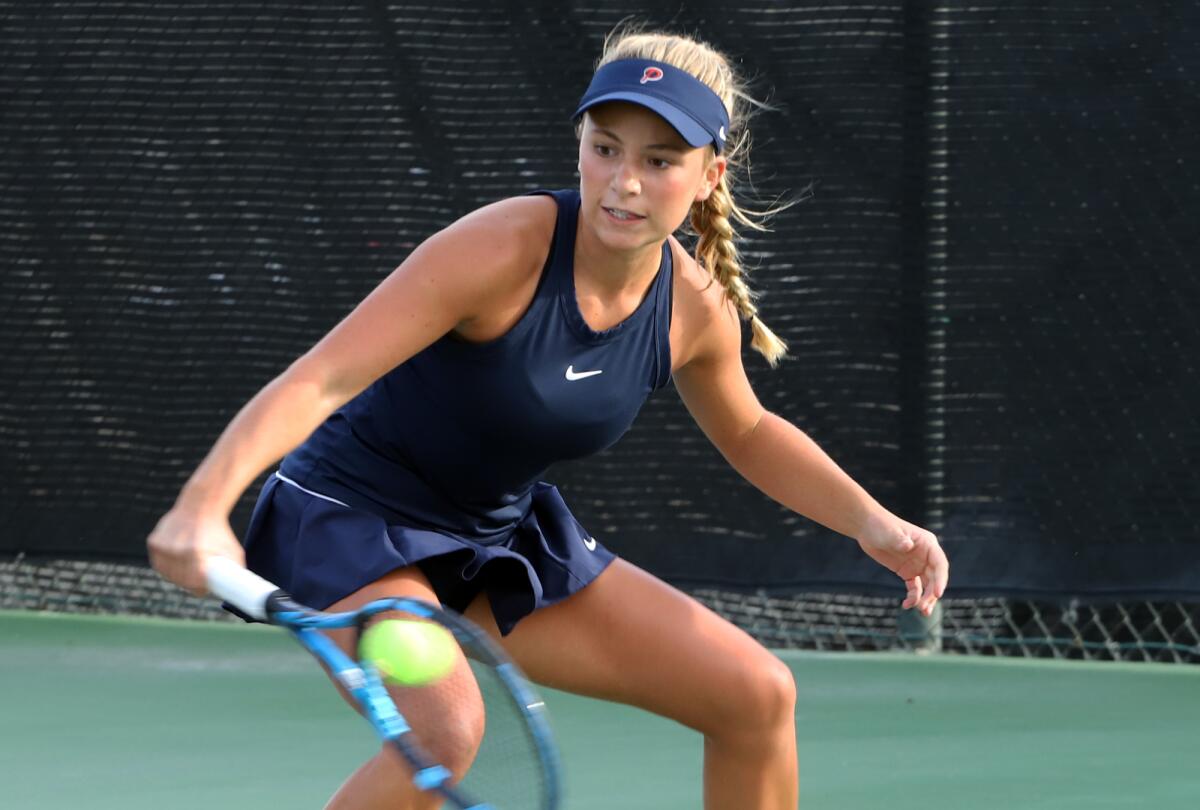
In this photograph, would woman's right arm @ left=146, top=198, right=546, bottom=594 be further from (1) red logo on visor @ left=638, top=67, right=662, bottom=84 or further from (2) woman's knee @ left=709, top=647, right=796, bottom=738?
(2) woman's knee @ left=709, top=647, right=796, bottom=738

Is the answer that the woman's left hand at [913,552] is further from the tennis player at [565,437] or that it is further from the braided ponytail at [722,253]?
the braided ponytail at [722,253]

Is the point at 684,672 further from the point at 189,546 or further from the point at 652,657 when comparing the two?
the point at 189,546

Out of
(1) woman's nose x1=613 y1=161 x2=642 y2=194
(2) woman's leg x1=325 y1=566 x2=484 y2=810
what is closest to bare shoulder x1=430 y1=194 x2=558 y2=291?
(1) woman's nose x1=613 y1=161 x2=642 y2=194

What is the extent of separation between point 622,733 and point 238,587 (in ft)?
7.40

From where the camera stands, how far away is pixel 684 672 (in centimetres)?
253

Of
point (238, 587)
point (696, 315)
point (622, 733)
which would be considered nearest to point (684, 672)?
point (696, 315)

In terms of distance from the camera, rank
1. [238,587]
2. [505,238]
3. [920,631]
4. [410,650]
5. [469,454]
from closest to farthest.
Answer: [238,587]
[410,650]
[505,238]
[469,454]
[920,631]

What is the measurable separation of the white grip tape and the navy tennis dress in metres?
0.48

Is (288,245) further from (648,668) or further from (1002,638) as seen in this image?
(648,668)

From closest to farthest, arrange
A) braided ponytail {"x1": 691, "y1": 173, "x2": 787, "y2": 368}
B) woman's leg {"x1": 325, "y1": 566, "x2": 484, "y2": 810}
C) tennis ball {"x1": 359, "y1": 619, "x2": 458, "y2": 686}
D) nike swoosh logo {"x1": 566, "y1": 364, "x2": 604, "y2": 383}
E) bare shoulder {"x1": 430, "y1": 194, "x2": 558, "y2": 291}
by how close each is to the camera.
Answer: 1. tennis ball {"x1": 359, "y1": 619, "x2": 458, "y2": 686}
2. woman's leg {"x1": 325, "y1": 566, "x2": 484, "y2": 810}
3. bare shoulder {"x1": 430, "y1": 194, "x2": 558, "y2": 291}
4. nike swoosh logo {"x1": 566, "y1": 364, "x2": 604, "y2": 383}
5. braided ponytail {"x1": 691, "y1": 173, "x2": 787, "y2": 368}

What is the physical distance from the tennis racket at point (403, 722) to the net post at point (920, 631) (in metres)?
2.88

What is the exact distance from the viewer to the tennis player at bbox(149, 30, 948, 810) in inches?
94.3

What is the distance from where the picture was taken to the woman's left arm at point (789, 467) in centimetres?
271

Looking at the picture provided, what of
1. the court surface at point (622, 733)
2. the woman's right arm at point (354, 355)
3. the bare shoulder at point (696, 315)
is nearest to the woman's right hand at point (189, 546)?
the woman's right arm at point (354, 355)
